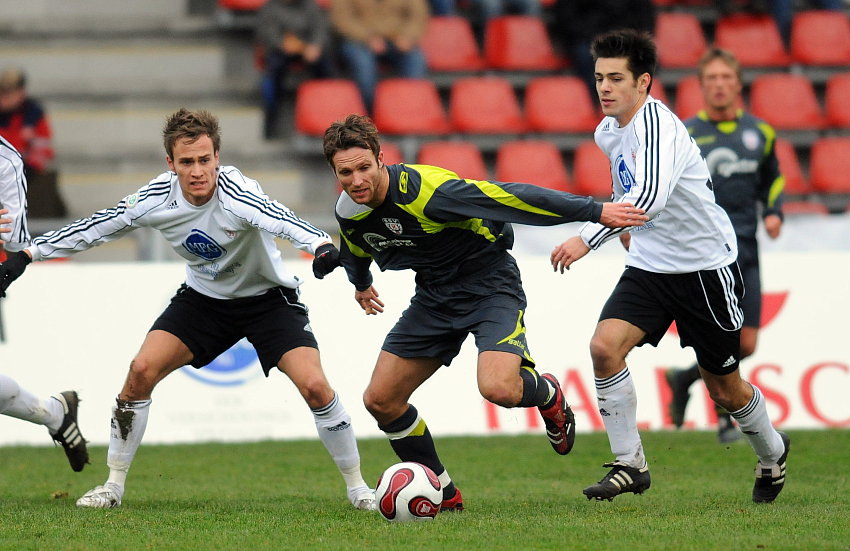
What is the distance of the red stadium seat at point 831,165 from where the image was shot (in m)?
14.5

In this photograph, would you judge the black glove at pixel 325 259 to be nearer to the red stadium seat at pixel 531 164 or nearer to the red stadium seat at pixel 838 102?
the red stadium seat at pixel 531 164

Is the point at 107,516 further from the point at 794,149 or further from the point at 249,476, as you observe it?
the point at 794,149

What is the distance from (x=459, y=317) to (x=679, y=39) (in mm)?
10461

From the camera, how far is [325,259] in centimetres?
608

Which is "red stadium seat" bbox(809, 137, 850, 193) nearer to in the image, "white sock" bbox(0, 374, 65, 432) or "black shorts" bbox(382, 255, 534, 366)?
"black shorts" bbox(382, 255, 534, 366)

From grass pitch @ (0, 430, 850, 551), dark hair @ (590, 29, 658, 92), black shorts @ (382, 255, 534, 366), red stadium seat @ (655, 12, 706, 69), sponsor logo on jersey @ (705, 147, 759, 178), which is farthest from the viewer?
red stadium seat @ (655, 12, 706, 69)

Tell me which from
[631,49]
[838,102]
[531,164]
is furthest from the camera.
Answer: [838,102]

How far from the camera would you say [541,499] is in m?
6.94

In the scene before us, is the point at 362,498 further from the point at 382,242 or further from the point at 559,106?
the point at 559,106

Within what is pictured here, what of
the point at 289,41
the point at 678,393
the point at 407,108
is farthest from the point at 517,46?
the point at 678,393

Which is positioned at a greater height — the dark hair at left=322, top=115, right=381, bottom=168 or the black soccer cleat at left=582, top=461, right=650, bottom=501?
the dark hair at left=322, top=115, right=381, bottom=168

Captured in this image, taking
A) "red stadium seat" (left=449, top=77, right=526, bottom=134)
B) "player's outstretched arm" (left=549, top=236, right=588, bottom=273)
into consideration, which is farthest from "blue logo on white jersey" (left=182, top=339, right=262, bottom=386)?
"red stadium seat" (left=449, top=77, right=526, bottom=134)

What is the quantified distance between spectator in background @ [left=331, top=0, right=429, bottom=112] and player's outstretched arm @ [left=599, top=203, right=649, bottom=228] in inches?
347

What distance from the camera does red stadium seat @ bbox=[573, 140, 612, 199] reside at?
14.0m
